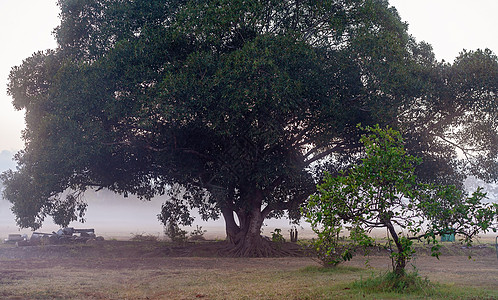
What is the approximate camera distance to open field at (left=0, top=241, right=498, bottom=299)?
38.1ft

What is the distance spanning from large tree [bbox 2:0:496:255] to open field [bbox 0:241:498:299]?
3.53 meters

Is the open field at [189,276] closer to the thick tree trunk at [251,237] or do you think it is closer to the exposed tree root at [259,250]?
the exposed tree root at [259,250]

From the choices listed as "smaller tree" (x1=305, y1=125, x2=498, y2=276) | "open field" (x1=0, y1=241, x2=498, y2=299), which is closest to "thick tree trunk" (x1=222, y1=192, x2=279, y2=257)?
"open field" (x1=0, y1=241, x2=498, y2=299)

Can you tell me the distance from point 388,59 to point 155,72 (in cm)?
990

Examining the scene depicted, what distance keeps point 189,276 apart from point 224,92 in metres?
6.95

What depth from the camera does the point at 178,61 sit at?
63.0 feet

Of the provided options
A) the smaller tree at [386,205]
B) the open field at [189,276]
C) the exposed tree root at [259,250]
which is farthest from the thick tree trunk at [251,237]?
the smaller tree at [386,205]

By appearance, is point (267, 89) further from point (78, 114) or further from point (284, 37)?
point (78, 114)

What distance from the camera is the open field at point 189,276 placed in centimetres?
1162

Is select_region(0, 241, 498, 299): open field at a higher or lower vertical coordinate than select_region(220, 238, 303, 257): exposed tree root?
lower

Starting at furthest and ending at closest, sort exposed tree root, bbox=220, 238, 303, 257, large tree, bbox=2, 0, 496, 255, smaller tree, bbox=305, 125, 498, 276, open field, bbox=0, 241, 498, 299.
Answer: exposed tree root, bbox=220, 238, 303, 257 < large tree, bbox=2, 0, 496, 255 < open field, bbox=0, 241, 498, 299 < smaller tree, bbox=305, 125, 498, 276

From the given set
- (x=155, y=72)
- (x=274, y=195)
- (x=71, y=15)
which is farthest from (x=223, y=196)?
(x=71, y=15)

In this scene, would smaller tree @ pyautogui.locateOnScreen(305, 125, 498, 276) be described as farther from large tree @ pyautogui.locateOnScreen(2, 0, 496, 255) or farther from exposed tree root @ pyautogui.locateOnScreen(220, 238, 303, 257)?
exposed tree root @ pyautogui.locateOnScreen(220, 238, 303, 257)

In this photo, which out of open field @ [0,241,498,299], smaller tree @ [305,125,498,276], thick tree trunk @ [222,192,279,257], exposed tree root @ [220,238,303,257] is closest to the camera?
smaller tree @ [305,125,498,276]
